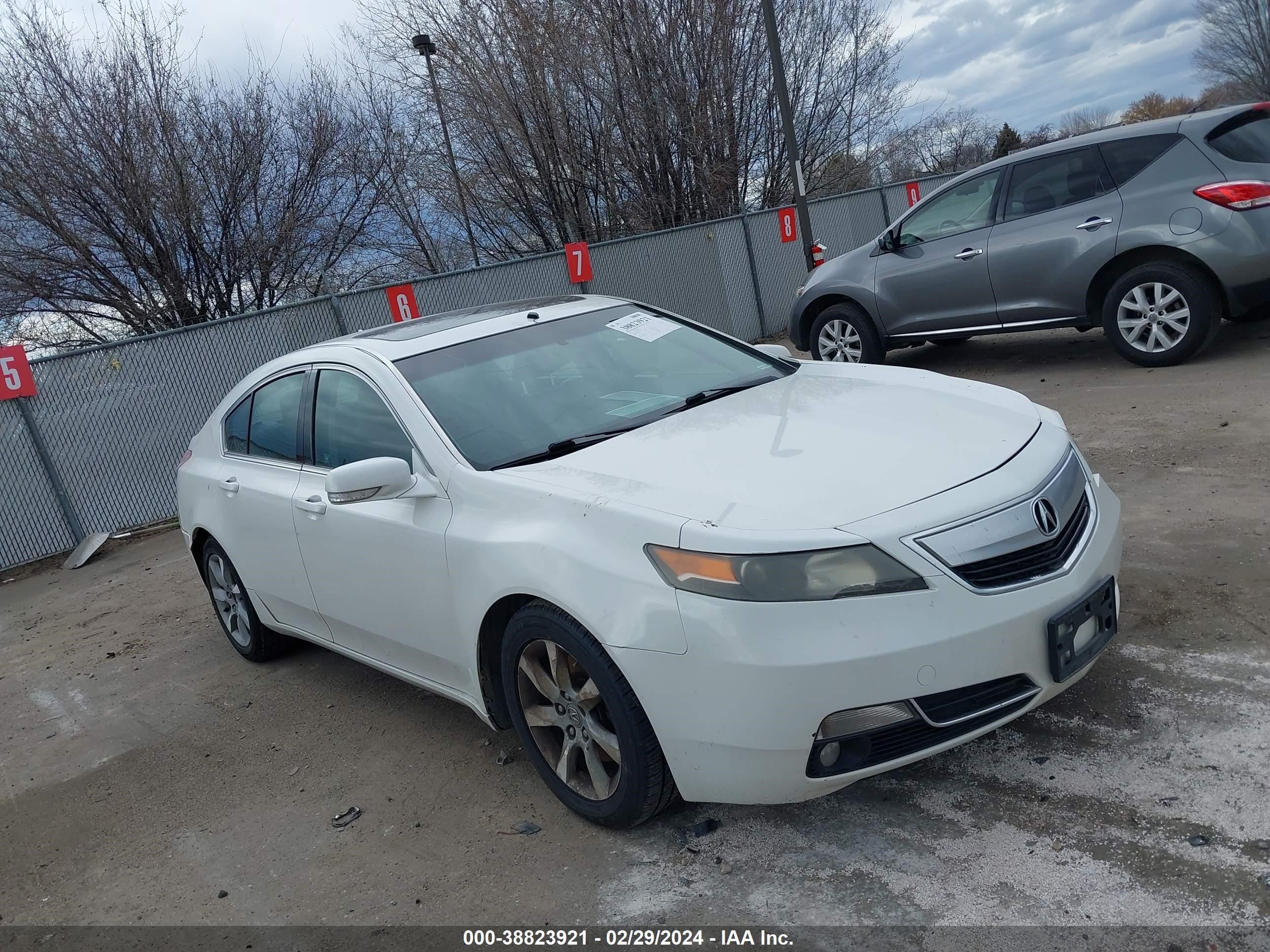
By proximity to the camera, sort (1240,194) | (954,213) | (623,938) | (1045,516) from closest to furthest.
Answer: (623,938)
(1045,516)
(1240,194)
(954,213)

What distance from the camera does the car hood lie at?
2.88m

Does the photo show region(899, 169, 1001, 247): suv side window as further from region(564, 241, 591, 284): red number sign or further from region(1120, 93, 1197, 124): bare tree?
region(1120, 93, 1197, 124): bare tree

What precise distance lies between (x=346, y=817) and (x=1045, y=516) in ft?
8.31

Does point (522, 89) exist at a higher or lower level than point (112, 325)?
higher

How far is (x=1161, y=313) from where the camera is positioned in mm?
7523

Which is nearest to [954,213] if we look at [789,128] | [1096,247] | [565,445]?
[1096,247]

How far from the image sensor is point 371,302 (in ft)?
38.0

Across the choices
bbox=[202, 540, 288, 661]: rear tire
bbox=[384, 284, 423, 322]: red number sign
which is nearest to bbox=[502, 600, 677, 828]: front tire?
bbox=[202, 540, 288, 661]: rear tire

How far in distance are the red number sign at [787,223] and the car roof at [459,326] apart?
10.6m

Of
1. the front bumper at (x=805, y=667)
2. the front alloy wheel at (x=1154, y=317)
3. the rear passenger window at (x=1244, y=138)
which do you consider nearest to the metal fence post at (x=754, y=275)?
the front alloy wheel at (x=1154, y=317)

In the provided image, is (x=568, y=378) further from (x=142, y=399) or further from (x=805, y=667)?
(x=142, y=399)

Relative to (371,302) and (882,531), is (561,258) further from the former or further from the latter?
(882,531)

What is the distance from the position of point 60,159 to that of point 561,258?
657 cm

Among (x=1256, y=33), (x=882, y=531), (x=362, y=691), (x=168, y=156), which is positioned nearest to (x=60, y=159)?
(x=168, y=156)
